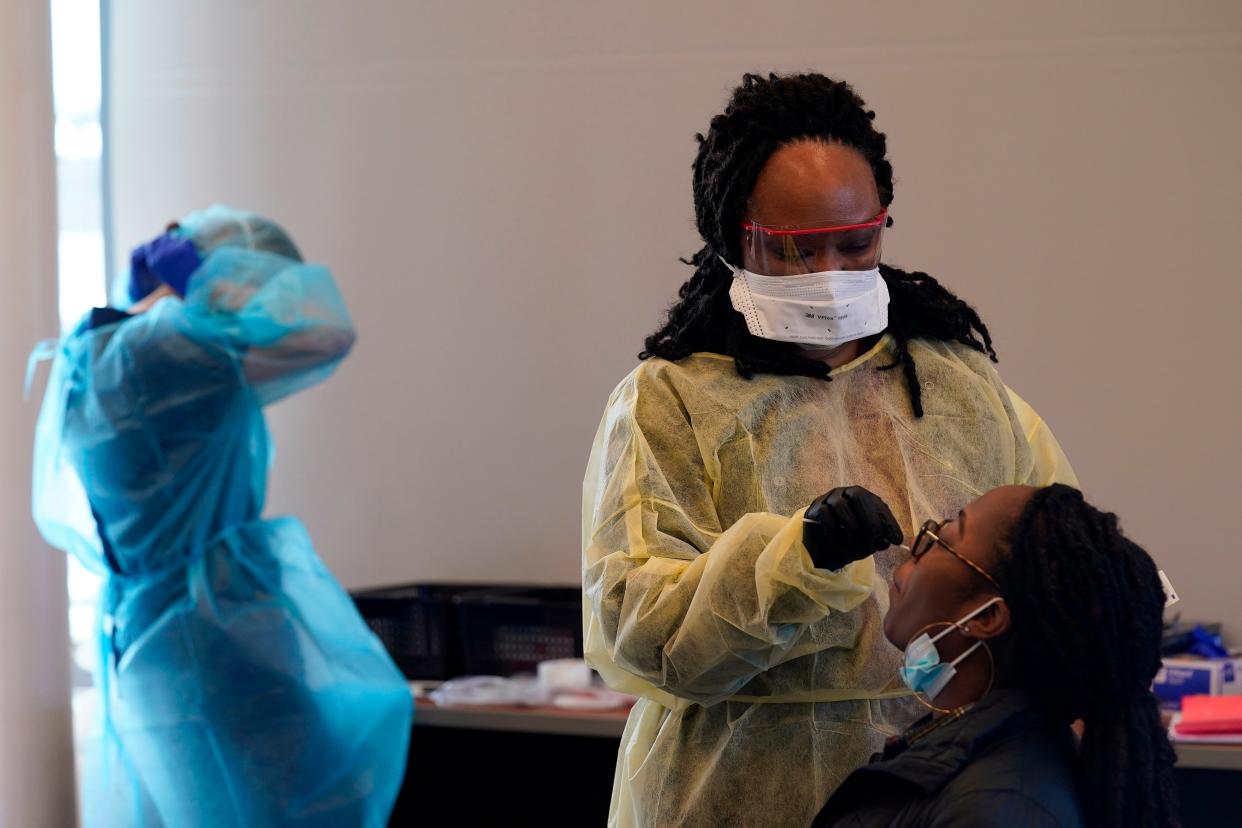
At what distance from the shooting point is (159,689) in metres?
2.86

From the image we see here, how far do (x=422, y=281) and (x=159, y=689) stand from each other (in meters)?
1.53

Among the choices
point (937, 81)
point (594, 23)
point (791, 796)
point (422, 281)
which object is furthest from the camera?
point (422, 281)

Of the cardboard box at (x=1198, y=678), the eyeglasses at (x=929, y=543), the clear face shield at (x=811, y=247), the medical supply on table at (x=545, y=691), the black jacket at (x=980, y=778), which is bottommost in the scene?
the medical supply on table at (x=545, y=691)

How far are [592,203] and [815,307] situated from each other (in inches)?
87.9

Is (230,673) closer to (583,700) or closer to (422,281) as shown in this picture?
(583,700)

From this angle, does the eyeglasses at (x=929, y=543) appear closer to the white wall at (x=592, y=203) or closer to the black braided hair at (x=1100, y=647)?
the black braided hair at (x=1100, y=647)

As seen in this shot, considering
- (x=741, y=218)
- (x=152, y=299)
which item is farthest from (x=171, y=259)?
(x=741, y=218)

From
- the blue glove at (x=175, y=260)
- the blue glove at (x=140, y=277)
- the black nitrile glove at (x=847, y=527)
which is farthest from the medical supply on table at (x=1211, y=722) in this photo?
the blue glove at (x=140, y=277)

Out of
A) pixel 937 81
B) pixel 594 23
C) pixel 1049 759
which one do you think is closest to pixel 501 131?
pixel 594 23

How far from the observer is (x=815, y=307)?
1594mm

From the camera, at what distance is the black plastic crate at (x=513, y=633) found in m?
3.46

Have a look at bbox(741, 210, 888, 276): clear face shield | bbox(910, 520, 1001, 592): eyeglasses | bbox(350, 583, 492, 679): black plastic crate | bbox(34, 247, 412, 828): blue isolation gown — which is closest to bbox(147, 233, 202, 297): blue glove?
bbox(34, 247, 412, 828): blue isolation gown

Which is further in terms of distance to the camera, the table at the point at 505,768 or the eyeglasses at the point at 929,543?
the table at the point at 505,768

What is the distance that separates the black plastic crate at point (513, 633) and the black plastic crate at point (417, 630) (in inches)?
1.8
